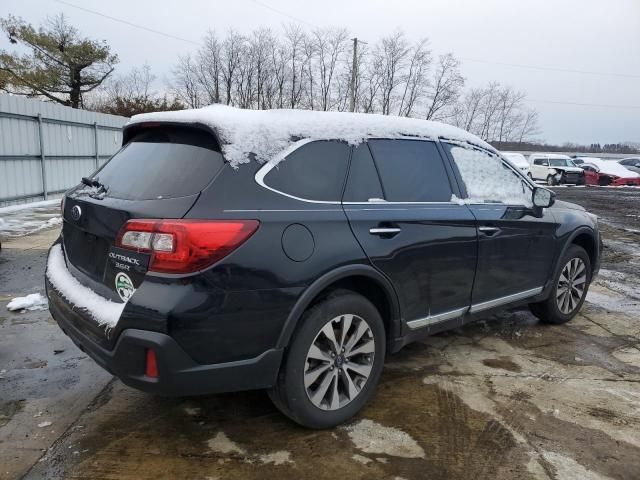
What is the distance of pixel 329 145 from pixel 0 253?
632cm

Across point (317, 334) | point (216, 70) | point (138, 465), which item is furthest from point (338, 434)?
point (216, 70)

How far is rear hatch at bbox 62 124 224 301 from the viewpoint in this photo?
8.18 feet

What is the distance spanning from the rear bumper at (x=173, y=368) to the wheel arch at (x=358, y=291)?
176 millimetres

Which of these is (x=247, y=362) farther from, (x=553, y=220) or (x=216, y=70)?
(x=216, y=70)

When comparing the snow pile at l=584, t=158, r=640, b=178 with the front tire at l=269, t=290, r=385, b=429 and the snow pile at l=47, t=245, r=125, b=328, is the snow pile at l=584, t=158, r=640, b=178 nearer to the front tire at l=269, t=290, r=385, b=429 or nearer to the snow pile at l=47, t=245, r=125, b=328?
the front tire at l=269, t=290, r=385, b=429

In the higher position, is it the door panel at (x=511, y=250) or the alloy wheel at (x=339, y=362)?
the door panel at (x=511, y=250)

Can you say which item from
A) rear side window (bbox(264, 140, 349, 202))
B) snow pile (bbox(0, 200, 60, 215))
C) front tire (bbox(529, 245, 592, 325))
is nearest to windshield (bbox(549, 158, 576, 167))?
snow pile (bbox(0, 200, 60, 215))

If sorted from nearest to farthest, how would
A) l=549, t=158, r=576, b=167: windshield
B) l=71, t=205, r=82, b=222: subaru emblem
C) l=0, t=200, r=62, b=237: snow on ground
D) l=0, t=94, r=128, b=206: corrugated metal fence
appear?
l=71, t=205, r=82, b=222: subaru emblem → l=0, t=200, r=62, b=237: snow on ground → l=0, t=94, r=128, b=206: corrugated metal fence → l=549, t=158, r=576, b=167: windshield

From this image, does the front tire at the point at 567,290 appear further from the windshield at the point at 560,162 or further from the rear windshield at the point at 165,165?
the windshield at the point at 560,162

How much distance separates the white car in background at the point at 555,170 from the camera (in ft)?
98.7

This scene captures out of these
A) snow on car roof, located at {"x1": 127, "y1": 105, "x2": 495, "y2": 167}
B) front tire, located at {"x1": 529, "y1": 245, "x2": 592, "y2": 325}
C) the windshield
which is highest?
snow on car roof, located at {"x1": 127, "y1": 105, "x2": 495, "y2": 167}

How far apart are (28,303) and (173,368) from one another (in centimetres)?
341

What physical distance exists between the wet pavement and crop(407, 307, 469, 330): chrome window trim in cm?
47

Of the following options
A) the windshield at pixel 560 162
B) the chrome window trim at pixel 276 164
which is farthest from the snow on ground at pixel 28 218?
the windshield at pixel 560 162
